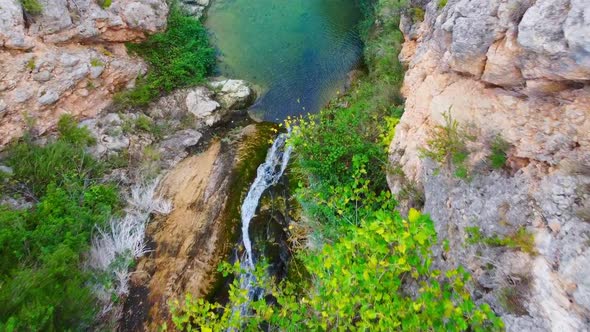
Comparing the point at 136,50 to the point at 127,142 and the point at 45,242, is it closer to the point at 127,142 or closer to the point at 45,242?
the point at 127,142

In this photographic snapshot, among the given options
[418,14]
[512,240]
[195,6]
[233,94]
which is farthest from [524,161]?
[195,6]

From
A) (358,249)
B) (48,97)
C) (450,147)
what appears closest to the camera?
(358,249)

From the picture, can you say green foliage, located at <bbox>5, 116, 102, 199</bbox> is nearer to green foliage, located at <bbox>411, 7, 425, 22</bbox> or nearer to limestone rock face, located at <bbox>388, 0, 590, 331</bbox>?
limestone rock face, located at <bbox>388, 0, 590, 331</bbox>

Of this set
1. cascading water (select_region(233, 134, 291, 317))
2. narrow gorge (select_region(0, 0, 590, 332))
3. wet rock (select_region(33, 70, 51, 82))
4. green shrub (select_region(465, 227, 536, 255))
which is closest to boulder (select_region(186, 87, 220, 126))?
narrow gorge (select_region(0, 0, 590, 332))

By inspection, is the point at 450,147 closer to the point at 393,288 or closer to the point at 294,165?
the point at 393,288

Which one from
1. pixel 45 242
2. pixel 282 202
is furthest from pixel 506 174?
pixel 45 242
